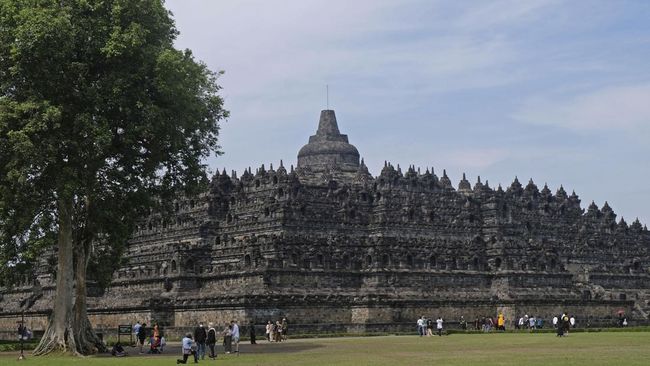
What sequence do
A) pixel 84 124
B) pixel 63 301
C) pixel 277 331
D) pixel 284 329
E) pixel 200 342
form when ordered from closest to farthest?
pixel 200 342
pixel 84 124
pixel 63 301
pixel 277 331
pixel 284 329

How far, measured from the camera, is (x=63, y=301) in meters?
50.7

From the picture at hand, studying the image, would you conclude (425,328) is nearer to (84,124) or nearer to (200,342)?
(200,342)

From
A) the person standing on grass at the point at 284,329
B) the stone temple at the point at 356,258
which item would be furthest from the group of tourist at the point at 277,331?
the stone temple at the point at 356,258

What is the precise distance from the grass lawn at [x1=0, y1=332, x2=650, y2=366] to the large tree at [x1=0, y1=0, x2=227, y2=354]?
5909 millimetres

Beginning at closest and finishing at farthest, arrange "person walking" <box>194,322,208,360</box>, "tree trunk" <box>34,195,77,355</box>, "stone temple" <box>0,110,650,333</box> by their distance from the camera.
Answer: "person walking" <box>194,322,208,360</box> → "tree trunk" <box>34,195,77,355</box> → "stone temple" <box>0,110,650,333</box>

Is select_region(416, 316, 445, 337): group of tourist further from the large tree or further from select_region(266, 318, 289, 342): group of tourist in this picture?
the large tree

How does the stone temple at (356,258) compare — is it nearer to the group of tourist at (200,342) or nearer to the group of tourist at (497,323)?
the group of tourist at (497,323)

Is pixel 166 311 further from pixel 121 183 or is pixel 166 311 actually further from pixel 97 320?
pixel 121 183

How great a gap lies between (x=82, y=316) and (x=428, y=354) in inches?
681

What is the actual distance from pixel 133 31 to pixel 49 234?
10832 millimetres

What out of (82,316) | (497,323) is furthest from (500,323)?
(82,316)

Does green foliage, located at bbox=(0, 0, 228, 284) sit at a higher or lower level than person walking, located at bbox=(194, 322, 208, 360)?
higher

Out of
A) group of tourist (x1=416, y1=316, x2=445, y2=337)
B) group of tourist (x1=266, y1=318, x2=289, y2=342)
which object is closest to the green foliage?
group of tourist (x1=266, y1=318, x2=289, y2=342)

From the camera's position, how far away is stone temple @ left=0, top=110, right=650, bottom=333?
7375 cm
